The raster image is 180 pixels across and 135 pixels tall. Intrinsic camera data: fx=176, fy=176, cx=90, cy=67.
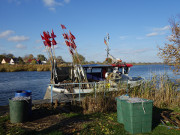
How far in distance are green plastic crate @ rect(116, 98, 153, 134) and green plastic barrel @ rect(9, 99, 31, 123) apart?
376cm

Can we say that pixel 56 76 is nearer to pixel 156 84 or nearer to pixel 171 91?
pixel 156 84

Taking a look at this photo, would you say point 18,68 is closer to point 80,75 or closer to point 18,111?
point 80,75

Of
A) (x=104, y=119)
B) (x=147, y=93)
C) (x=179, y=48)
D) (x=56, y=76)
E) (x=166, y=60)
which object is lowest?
(x=104, y=119)

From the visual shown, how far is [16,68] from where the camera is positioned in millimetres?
54688

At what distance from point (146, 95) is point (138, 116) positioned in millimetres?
3762

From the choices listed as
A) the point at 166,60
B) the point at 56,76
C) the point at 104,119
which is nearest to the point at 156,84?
the point at 166,60

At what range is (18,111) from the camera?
6.59 meters

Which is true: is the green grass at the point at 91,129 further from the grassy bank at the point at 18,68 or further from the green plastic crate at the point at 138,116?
the grassy bank at the point at 18,68

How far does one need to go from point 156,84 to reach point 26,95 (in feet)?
22.8

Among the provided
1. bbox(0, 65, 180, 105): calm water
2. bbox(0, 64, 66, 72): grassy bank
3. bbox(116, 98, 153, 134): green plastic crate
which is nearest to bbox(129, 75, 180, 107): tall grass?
bbox(0, 65, 180, 105): calm water

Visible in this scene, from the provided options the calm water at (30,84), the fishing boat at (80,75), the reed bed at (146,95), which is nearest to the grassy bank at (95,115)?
the reed bed at (146,95)

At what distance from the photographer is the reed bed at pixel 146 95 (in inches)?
335

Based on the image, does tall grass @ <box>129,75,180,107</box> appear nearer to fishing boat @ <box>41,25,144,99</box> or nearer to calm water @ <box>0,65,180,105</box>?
calm water @ <box>0,65,180,105</box>

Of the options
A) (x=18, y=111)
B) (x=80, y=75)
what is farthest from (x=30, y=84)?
(x=18, y=111)
